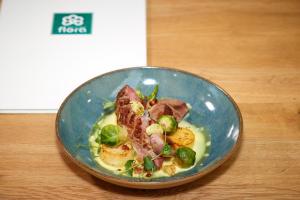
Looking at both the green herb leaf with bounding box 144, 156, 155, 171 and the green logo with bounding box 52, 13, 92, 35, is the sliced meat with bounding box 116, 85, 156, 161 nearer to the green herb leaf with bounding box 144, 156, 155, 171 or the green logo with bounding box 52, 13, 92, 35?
the green herb leaf with bounding box 144, 156, 155, 171

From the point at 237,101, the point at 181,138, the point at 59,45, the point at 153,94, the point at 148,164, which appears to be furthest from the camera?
the point at 59,45

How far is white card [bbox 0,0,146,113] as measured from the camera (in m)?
1.21

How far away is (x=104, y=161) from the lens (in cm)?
93

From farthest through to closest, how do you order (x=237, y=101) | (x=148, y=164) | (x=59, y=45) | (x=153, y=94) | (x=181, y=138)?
(x=59, y=45) < (x=237, y=101) < (x=153, y=94) < (x=181, y=138) < (x=148, y=164)

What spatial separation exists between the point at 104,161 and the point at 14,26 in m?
0.67

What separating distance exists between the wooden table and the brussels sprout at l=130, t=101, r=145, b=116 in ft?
0.61

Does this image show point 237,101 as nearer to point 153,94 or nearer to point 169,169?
point 153,94

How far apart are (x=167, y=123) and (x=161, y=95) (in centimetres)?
16

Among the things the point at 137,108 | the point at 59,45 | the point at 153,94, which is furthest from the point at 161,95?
the point at 59,45

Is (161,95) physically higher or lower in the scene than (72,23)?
lower

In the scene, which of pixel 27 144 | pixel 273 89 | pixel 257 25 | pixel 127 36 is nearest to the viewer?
pixel 27 144

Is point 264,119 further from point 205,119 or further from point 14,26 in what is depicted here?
point 14,26

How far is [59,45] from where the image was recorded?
1.32 meters

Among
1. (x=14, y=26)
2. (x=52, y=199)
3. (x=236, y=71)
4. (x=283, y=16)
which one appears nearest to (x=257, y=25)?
(x=283, y=16)
